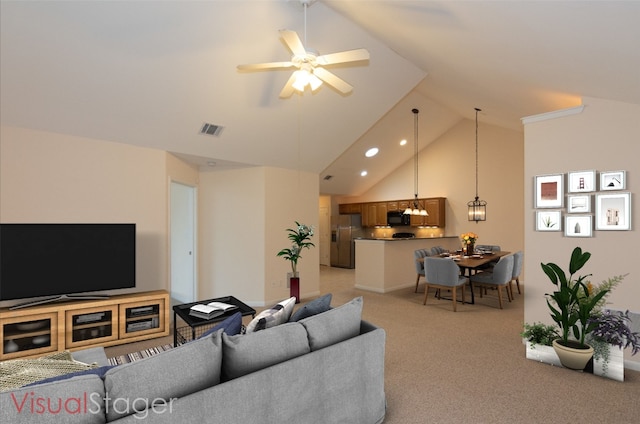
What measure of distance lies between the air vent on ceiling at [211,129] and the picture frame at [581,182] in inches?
171

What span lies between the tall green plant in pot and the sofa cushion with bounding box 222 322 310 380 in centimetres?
269

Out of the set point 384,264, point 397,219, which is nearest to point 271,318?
point 384,264

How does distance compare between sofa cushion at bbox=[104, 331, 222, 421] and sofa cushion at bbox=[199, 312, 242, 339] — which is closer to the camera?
sofa cushion at bbox=[104, 331, 222, 421]

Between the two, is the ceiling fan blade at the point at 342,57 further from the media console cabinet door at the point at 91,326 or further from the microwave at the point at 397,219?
the microwave at the point at 397,219

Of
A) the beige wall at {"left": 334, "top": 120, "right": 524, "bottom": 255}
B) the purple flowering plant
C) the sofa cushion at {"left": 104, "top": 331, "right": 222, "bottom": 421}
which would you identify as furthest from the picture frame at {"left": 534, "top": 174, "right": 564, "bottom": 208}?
the beige wall at {"left": 334, "top": 120, "right": 524, "bottom": 255}

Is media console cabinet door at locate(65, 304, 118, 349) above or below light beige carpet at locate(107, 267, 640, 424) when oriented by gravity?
above

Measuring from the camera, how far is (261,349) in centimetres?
187

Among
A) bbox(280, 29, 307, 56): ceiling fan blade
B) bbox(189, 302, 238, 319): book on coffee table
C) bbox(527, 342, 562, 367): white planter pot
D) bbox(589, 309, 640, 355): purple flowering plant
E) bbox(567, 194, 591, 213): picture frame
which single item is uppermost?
bbox(280, 29, 307, 56): ceiling fan blade

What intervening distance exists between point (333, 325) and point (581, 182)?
3.18 meters

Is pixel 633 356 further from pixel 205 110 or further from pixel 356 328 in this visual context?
pixel 205 110

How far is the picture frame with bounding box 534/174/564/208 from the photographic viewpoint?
3.72m

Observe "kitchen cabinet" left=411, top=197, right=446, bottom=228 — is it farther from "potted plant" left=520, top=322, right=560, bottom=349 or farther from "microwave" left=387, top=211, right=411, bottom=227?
"potted plant" left=520, top=322, right=560, bottom=349

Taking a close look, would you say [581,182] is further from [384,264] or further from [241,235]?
[241,235]

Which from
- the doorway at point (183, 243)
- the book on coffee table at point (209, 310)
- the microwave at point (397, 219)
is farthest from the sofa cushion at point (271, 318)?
the microwave at point (397, 219)
